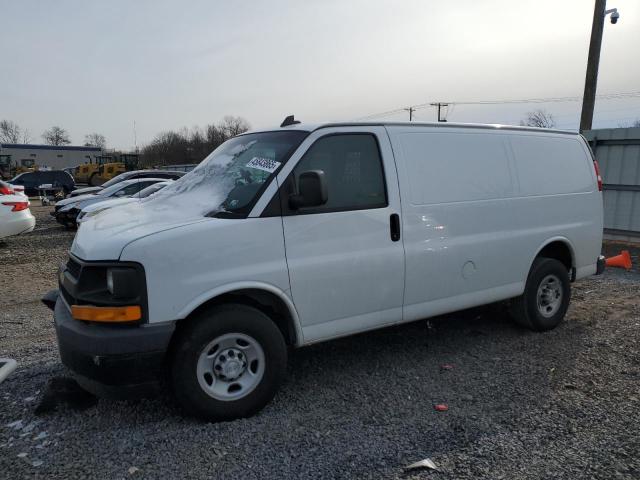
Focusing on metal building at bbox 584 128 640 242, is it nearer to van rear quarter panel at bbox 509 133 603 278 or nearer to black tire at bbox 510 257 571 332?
van rear quarter panel at bbox 509 133 603 278

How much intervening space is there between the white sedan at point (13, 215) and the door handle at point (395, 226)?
30.3 ft

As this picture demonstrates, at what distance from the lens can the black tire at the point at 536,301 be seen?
5164mm

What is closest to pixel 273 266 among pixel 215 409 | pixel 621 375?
pixel 215 409

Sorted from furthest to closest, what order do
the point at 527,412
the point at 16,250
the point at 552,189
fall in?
the point at 16,250 < the point at 552,189 < the point at 527,412

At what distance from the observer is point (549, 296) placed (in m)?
A: 5.37

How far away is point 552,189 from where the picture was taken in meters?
5.18

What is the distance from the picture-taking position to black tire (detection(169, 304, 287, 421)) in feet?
10.7

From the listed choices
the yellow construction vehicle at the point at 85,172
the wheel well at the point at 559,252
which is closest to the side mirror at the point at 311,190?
the wheel well at the point at 559,252

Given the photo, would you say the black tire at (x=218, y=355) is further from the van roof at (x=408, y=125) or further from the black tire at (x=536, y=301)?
the black tire at (x=536, y=301)

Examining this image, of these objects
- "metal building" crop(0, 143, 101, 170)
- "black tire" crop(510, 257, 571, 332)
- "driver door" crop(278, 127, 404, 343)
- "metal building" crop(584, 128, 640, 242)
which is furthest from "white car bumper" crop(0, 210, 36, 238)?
"metal building" crop(0, 143, 101, 170)

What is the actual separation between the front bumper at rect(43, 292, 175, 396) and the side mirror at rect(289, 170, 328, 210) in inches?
47.0

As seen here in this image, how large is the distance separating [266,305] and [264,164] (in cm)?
104

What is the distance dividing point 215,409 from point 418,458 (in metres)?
1.36

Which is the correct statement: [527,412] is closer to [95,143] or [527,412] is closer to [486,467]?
[486,467]
